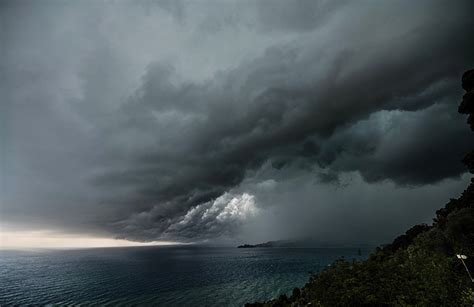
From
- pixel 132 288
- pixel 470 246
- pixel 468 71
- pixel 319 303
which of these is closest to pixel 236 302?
pixel 132 288

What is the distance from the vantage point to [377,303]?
744 inches

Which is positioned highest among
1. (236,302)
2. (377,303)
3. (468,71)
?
(468,71)

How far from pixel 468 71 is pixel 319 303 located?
126 feet

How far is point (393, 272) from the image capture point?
806 inches

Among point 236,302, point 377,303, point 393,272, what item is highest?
point 393,272

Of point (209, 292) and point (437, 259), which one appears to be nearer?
point (437, 259)

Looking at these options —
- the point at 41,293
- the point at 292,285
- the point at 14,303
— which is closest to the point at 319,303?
the point at 292,285

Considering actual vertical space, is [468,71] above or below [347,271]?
above

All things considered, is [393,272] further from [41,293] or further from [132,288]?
[41,293]

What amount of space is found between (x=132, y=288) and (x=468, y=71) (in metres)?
118

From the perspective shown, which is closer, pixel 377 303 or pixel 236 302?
pixel 377 303

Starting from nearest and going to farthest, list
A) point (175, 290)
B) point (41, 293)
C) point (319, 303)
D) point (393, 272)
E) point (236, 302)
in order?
point (319, 303)
point (393, 272)
point (236, 302)
point (41, 293)
point (175, 290)

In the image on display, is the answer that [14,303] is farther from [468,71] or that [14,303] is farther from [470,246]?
[468,71]

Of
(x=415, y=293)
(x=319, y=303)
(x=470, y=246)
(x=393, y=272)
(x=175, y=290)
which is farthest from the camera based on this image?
(x=175, y=290)
